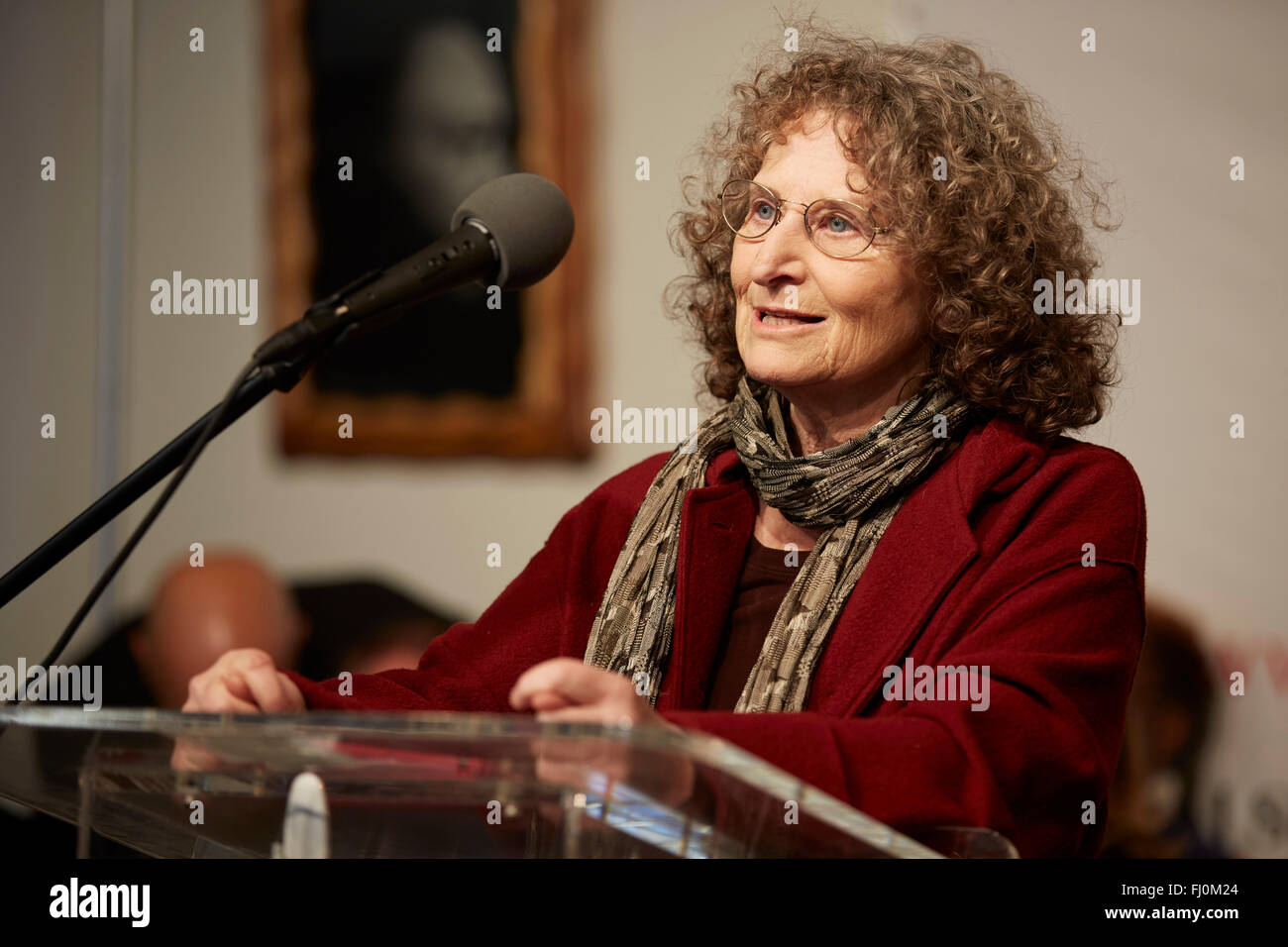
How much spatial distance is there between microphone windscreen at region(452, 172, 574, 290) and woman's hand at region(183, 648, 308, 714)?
46 centimetres

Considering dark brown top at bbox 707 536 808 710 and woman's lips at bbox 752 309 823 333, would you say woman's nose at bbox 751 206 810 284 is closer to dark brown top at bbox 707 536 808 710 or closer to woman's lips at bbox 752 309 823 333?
woman's lips at bbox 752 309 823 333

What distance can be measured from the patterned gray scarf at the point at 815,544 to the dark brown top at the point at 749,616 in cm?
7

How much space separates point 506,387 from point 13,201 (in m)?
1.56

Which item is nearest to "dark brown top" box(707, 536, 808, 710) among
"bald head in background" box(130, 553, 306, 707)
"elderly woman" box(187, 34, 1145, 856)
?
"elderly woman" box(187, 34, 1145, 856)

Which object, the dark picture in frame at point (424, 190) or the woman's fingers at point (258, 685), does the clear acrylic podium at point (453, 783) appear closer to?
the woman's fingers at point (258, 685)

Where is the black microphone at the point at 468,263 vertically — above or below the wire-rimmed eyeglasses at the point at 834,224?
below

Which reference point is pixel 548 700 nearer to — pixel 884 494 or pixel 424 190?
pixel 884 494

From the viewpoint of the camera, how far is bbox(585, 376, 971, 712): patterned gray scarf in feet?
5.40

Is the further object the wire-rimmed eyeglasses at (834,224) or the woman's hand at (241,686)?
Result: the wire-rimmed eyeglasses at (834,224)

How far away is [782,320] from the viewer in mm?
1767

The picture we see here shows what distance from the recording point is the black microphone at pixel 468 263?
3.72 feet

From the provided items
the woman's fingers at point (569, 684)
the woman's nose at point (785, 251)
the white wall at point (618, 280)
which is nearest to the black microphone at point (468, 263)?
the woman's fingers at point (569, 684)
